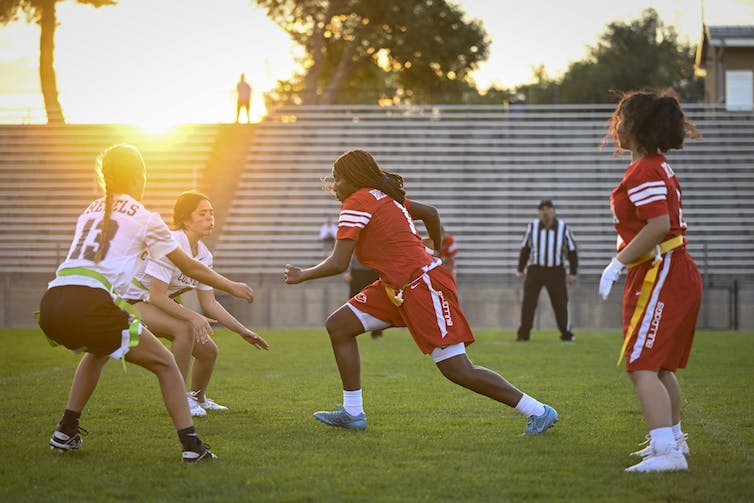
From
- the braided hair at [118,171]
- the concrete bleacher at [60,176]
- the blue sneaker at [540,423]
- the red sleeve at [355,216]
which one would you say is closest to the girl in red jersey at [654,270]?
the blue sneaker at [540,423]

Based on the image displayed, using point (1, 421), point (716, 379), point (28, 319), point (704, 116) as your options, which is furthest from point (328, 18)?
point (1, 421)

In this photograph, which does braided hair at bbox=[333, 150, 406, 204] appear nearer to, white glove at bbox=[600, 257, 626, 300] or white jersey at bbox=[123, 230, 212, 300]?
white jersey at bbox=[123, 230, 212, 300]

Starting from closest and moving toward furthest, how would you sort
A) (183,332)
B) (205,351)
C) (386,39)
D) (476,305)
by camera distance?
(183,332), (205,351), (476,305), (386,39)

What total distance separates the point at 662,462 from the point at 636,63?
48.5 m

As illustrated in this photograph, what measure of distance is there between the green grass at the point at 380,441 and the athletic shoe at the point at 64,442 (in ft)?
0.17

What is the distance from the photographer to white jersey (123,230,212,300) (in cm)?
727

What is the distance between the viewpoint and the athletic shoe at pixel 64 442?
5777 millimetres

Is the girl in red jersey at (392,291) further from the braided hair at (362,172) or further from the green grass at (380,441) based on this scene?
the green grass at (380,441)

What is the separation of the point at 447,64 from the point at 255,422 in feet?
107

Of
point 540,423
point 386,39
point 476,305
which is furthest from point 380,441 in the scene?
point 386,39

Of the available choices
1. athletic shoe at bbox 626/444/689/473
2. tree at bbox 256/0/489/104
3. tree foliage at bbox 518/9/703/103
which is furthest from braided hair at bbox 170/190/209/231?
tree foliage at bbox 518/9/703/103

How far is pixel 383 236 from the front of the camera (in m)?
6.39

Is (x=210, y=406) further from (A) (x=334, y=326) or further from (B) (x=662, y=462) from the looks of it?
(B) (x=662, y=462)

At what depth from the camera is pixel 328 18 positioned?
1435 inches
